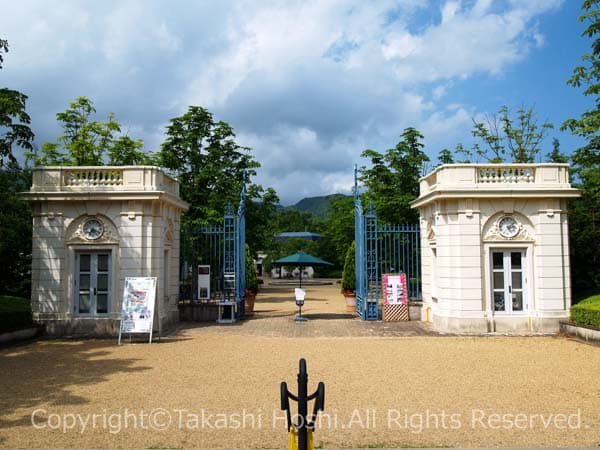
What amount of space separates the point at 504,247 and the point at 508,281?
0.87 meters

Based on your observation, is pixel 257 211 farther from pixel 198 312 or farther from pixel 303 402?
pixel 303 402

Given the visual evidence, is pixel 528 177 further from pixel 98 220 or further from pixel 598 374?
pixel 98 220

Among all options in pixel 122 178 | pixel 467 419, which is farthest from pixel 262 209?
pixel 467 419

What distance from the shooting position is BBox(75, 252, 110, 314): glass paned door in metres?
12.7

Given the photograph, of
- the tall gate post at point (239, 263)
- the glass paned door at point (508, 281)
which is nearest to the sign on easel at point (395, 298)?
the glass paned door at point (508, 281)

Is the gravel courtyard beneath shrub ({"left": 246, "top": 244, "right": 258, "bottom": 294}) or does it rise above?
beneath

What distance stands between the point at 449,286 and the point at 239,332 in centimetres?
548

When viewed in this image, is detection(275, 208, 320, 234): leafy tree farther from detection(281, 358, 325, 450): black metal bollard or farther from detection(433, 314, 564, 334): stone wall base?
detection(281, 358, 325, 450): black metal bollard

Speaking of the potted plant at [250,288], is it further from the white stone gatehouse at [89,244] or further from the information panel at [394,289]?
the white stone gatehouse at [89,244]

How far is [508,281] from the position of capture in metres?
12.7

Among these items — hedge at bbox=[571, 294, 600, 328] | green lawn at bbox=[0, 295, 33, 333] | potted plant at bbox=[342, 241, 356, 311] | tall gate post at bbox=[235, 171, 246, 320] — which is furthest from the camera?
potted plant at bbox=[342, 241, 356, 311]

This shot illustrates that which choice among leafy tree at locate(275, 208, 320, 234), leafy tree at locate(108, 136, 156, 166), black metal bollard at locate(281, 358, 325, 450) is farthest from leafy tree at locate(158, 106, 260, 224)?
leafy tree at locate(275, 208, 320, 234)

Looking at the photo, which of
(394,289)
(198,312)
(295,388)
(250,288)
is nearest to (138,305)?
(198,312)

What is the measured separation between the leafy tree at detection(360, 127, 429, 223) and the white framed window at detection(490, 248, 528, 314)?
1030 centimetres
